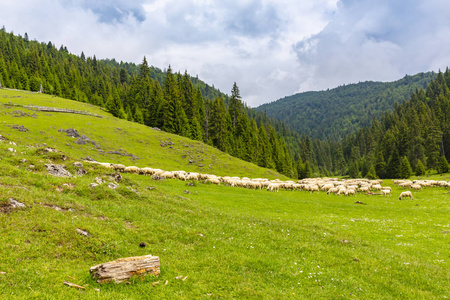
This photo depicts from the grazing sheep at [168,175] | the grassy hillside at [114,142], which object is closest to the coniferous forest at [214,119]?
the grassy hillside at [114,142]

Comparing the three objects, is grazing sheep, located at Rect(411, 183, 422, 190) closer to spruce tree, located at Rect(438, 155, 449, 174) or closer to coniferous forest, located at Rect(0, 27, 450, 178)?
coniferous forest, located at Rect(0, 27, 450, 178)

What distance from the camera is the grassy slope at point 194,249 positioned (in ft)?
26.5

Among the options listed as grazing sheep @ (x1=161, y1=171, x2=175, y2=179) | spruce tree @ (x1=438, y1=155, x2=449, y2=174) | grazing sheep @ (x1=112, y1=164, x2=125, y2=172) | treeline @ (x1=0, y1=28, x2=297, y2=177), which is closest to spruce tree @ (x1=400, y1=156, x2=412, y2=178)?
spruce tree @ (x1=438, y1=155, x2=449, y2=174)

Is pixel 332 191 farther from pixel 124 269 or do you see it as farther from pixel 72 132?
pixel 72 132

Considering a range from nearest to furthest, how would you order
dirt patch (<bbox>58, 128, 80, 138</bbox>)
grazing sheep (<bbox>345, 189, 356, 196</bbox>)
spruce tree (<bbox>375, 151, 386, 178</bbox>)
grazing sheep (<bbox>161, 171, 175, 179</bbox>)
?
1. grazing sheep (<bbox>161, 171, 175, 179</bbox>)
2. grazing sheep (<bbox>345, 189, 356, 196</bbox>)
3. dirt patch (<bbox>58, 128, 80, 138</bbox>)
4. spruce tree (<bbox>375, 151, 386, 178</bbox>)

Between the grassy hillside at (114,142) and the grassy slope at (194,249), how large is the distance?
3156 centimetres

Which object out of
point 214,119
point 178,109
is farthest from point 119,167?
point 214,119

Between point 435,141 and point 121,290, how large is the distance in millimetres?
124113

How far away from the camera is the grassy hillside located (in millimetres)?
49094

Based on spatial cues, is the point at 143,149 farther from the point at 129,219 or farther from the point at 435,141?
the point at 435,141

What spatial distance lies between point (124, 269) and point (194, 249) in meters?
4.21

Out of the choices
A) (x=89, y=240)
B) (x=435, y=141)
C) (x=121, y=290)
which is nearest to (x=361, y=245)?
(x=121, y=290)

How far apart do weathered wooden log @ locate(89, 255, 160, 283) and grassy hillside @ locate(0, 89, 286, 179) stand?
140 feet

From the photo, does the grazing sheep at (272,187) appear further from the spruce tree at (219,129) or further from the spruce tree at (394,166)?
the spruce tree at (394,166)
